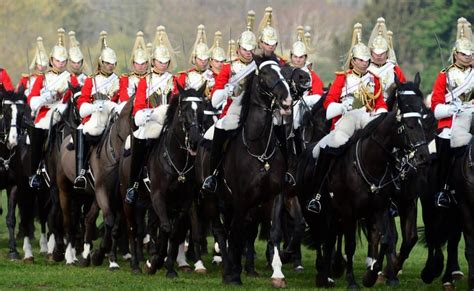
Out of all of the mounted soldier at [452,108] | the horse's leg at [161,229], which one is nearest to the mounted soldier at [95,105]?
the horse's leg at [161,229]

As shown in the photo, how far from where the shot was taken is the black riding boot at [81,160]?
20922 millimetres

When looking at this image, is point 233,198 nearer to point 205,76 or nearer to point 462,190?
point 462,190

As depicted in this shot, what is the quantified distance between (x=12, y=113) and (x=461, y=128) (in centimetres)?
747

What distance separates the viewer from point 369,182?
16.9 metres

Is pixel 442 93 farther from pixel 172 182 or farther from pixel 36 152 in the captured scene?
pixel 36 152

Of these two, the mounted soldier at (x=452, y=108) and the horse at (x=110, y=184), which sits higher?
the mounted soldier at (x=452, y=108)

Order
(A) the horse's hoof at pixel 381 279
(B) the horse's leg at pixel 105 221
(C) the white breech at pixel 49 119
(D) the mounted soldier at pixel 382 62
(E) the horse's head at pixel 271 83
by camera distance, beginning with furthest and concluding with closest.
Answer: (C) the white breech at pixel 49 119 < (B) the horse's leg at pixel 105 221 < (D) the mounted soldier at pixel 382 62 < (A) the horse's hoof at pixel 381 279 < (E) the horse's head at pixel 271 83

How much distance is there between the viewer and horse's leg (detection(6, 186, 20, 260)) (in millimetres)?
21734

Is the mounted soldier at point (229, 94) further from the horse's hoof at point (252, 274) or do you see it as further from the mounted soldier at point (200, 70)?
the mounted soldier at point (200, 70)

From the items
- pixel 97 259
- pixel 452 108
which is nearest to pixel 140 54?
pixel 97 259

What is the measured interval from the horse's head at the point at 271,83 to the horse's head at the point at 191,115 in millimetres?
1109

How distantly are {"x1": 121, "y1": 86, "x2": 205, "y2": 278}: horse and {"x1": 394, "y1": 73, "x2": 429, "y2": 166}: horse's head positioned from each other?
2.90 m

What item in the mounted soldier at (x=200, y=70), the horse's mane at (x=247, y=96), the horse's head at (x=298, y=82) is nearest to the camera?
the horse's head at (x=298, y=82)

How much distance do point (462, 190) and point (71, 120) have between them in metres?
7.36
